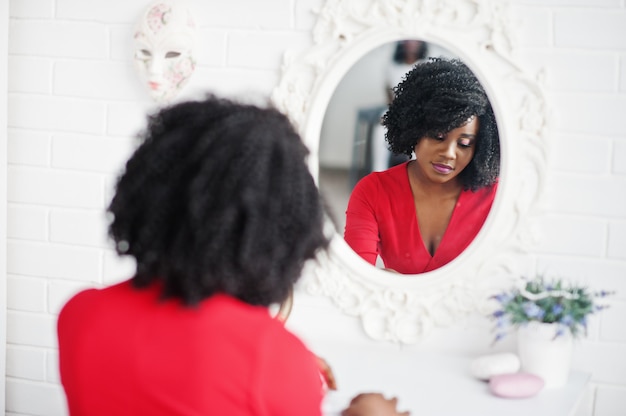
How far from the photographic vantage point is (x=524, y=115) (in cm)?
133

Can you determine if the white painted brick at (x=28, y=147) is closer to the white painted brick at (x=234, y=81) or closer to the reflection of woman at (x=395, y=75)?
the white painted brick at (x=234, y=81)

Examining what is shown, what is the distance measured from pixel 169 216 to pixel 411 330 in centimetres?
77

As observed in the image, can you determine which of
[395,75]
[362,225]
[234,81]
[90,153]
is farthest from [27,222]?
[395,75]

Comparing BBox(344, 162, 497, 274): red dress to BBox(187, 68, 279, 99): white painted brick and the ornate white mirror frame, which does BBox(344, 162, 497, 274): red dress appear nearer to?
the ornate white mirror frame

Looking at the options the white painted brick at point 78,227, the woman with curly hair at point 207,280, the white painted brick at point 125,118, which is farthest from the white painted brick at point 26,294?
the woman with curly hair at point 207,280

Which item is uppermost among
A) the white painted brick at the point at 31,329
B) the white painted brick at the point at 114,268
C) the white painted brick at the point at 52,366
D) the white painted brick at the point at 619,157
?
the white painted brick at the point at 619,157

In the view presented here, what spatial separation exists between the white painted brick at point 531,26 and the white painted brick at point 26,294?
113 centimetres

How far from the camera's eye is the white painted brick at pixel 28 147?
1.62 metres

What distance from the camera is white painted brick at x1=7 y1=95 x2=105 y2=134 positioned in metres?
1.59

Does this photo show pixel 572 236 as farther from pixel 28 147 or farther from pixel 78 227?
pixel 28 147

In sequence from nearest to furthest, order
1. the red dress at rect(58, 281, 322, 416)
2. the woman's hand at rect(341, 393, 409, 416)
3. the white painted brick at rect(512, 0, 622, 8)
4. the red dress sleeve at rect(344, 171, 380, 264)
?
the red dress at rect(58, 281, 322, 416), the woman's hand at rect(341, 393, 409, 416), the white painted brick at rect(512, 0, 622, 8), the red dress sleeve at rect(344, 171, 380, 264)

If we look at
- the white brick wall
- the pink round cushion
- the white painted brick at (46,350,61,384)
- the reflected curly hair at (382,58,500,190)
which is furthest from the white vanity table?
the white painted brick at (46,350,61,384)

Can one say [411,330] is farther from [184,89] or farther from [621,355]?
[184,89]

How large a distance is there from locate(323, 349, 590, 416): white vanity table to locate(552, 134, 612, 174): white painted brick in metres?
0.37
